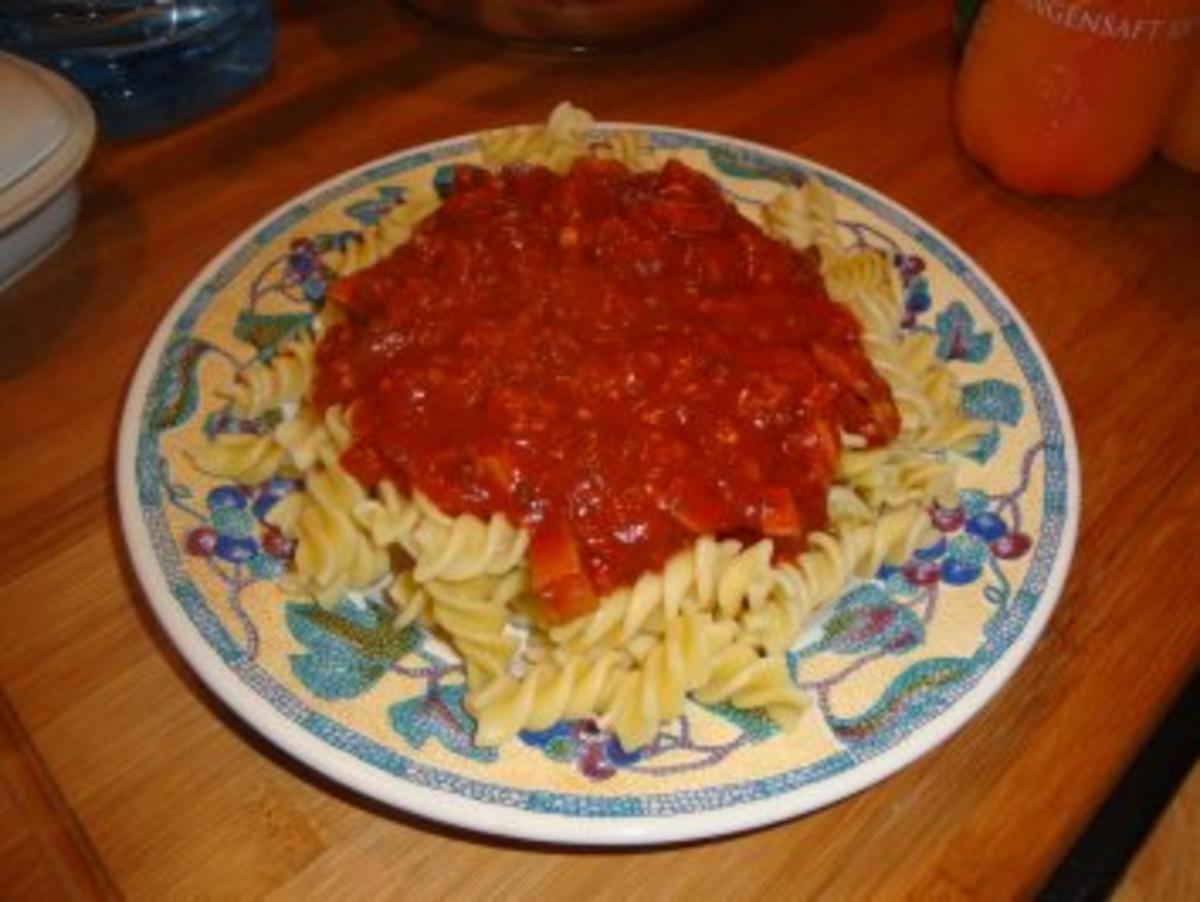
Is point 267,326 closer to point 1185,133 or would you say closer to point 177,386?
point 177,386

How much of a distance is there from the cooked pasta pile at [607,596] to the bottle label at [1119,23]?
119 centimetres

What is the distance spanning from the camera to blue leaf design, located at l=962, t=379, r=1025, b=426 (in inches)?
92.6

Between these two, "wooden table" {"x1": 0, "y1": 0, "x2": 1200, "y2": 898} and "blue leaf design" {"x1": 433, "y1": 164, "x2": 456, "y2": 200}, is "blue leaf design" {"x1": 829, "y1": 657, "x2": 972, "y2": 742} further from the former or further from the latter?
"blue leaf design" {"x1": 433, "y1": 164, "x2": 456, "y2": 200}

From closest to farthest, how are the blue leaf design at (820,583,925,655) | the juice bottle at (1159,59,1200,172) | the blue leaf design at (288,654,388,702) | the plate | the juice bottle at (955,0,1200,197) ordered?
1. the plate
2. the blue leaf design at (288,654,388,702)
3. the blue leaf design at (820,583,925,655)
4. the juice bottle at (955,0,1200,197)
5. the juice bottle at (1159,59,1200,172)

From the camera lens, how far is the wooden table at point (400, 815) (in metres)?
1.91

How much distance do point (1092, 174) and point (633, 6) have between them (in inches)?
62.8

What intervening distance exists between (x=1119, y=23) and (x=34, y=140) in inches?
108

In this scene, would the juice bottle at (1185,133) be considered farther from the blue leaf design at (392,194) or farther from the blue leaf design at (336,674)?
the blue leaf design at (336,674)

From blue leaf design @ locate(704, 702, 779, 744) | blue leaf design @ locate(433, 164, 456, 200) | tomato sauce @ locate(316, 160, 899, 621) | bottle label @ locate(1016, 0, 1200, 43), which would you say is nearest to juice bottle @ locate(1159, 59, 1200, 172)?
bottle label @ locate(1016, 0, 1200, 43)

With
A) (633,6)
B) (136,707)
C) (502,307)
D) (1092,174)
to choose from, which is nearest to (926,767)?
→ (502,307)

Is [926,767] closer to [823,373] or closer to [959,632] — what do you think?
[959,632]

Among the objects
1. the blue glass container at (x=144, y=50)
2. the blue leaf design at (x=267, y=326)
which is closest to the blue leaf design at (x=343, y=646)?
the blue leaf design at (x=267, y=326)

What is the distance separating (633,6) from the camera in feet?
12.2

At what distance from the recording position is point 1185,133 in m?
3.48
